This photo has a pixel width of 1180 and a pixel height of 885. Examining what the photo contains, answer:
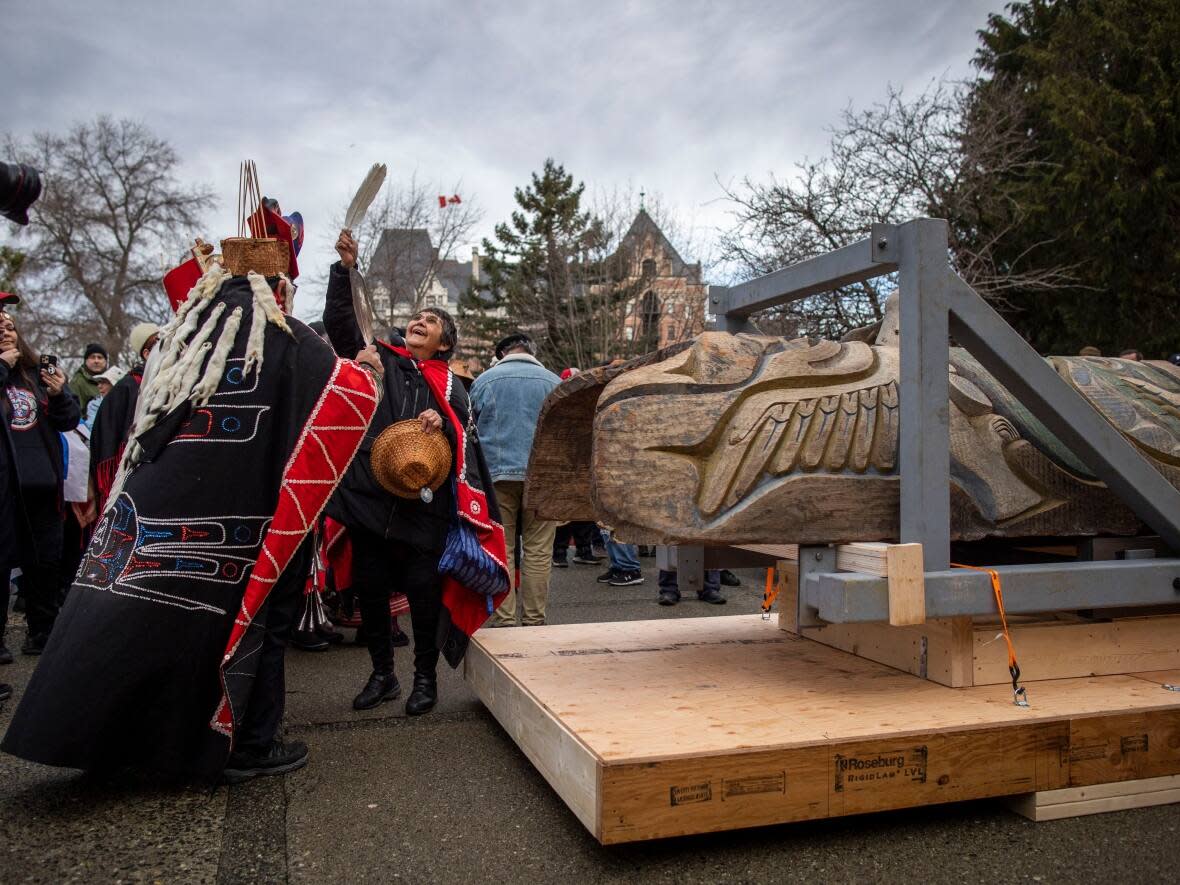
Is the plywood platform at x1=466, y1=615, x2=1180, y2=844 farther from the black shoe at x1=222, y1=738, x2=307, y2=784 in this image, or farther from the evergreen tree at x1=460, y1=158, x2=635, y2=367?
the evergreen tree at x1=460, y1=158, x2=635, y2=367

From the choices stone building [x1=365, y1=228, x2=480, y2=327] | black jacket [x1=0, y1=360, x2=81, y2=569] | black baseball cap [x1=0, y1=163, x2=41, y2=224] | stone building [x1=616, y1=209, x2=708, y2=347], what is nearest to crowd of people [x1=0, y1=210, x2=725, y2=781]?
black baseball cap [x1=0, y1=163, x2=41, y2=224]

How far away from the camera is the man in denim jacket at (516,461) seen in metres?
4.75

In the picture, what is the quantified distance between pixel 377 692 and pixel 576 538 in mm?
4719

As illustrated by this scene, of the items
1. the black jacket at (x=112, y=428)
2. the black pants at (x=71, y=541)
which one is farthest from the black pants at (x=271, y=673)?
the black pants at (x=71, y=541)

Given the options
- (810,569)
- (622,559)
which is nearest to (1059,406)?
(810,569)

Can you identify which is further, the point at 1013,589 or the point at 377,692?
the point at 377,692

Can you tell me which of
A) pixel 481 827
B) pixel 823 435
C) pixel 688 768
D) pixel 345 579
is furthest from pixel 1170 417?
pixel 345 579

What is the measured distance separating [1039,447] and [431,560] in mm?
2168

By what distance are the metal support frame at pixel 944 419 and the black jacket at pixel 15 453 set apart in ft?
11.4

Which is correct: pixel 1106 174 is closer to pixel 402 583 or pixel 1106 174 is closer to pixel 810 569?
pixel 810 569

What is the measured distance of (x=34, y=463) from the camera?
452 cm

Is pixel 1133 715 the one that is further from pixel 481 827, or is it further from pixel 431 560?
pixel 431 560

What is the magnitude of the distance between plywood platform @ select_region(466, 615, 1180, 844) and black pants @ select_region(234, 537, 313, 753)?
2.39 ft

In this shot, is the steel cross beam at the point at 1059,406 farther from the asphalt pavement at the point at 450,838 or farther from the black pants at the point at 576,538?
the black pants at the point at 576,538
